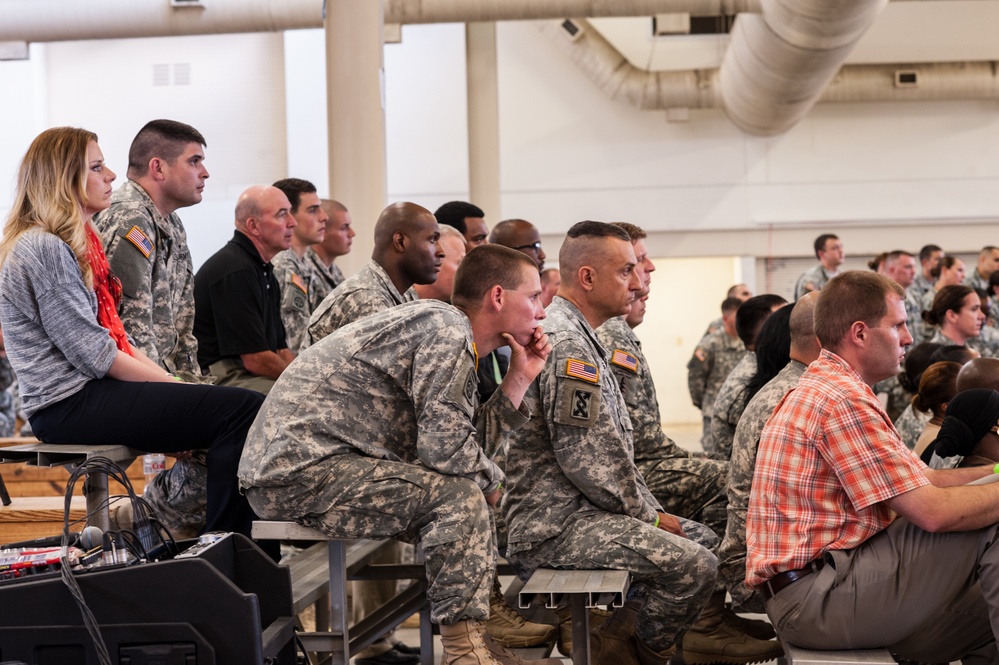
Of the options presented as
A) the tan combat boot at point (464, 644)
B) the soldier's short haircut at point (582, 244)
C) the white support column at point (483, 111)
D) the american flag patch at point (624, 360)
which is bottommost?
the tan combat boot at point (464, 644)

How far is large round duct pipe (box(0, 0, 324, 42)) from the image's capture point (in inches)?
358

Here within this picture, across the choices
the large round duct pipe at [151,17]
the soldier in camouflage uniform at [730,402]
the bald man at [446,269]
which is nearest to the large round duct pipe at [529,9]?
the large round duct pipe at [151,17]

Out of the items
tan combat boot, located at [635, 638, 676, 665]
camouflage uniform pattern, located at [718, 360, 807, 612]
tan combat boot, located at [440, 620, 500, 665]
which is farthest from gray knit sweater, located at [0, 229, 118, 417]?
camouflage uniform pattern, located at [718, 360, 807, 612]

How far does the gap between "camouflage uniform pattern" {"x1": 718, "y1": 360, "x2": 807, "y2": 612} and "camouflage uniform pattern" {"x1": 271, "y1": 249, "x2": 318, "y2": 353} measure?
207 cm

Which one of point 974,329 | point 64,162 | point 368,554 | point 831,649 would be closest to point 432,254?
point 368,554

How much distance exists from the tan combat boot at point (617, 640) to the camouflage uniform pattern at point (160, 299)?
1.37 metres

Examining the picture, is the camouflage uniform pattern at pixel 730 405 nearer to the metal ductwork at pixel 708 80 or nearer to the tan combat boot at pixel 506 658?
the tan combat boot at pixel 506 658

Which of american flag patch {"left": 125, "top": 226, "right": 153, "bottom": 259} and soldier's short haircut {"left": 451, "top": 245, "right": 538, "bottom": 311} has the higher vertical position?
american flag patch {"left": 125, "top": 226, "right": 153, "bottom": 259}

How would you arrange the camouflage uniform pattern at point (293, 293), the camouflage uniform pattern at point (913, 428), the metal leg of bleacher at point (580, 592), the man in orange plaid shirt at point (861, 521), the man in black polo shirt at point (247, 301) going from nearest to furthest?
the man in orange plaid shirt at point (861, 521)
the metal leg of bleacher at point (580, 592)
the man in black polo shirt at point (247, 301)
the camouflage uniform pattern at point (913, 428)
the camouflage uniform pattern at point (293, 293)

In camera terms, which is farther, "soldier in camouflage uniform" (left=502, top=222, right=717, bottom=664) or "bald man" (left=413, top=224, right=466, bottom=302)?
"bald man" (left=413, top=224, right=466, bottom=302)

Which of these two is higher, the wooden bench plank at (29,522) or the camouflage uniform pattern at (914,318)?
the camouflage uniform pattern at (914,318)

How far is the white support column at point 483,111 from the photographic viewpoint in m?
10.2

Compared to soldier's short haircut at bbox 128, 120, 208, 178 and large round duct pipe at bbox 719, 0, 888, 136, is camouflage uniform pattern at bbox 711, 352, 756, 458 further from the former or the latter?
large round duct pipe at bbox 719, 0, 888, 136

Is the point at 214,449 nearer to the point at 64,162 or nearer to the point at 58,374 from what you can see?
the point at 58,374
